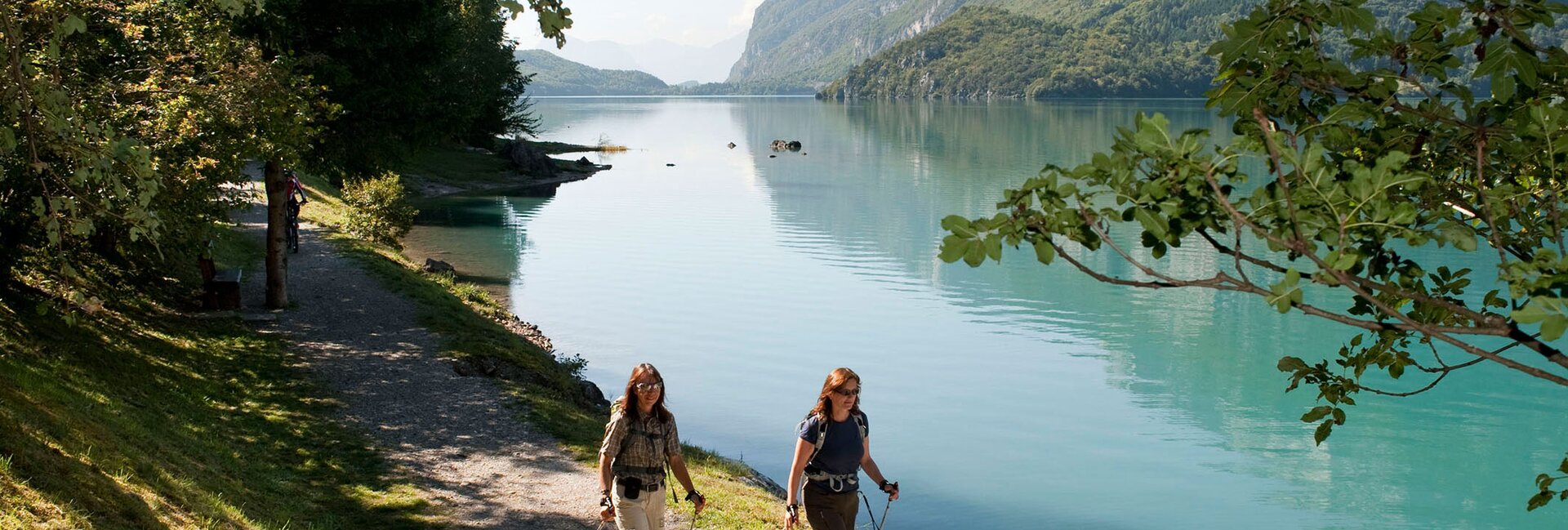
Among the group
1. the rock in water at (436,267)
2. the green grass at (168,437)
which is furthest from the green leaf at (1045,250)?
the rock in water at (436,267)

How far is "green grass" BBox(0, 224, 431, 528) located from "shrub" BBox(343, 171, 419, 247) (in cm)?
1524

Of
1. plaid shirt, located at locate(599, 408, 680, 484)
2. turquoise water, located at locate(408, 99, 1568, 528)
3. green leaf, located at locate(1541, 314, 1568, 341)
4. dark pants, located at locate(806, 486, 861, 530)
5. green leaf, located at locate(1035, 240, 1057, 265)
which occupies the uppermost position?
green leaf, located at locate(1035, 240, 1057, 265)

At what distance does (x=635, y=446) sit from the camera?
9312 millimetres

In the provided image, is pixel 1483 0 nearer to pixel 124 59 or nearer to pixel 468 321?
pixel 124 59

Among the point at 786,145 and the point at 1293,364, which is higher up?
the point at 1293,364

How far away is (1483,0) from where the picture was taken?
4793 mm

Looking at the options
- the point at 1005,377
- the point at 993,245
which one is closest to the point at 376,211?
the point at 1005,377

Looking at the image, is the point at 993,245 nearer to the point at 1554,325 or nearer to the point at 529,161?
the point at 1554,325

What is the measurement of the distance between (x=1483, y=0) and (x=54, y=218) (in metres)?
6.62

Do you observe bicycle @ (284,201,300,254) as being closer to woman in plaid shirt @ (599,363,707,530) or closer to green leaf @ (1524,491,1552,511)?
woman in plaid shirt @ (599,363,707,530)

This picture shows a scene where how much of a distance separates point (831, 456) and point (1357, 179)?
20.3ft

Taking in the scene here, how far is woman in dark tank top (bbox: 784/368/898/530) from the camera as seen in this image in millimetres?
9438

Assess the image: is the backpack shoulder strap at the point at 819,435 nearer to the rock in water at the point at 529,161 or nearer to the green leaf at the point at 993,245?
the green leaf at the point at 993,245

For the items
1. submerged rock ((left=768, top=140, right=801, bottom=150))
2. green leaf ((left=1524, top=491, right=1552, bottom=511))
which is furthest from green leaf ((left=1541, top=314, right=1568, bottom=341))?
submerged rock ((left=768, top=140, right=801, bottom=150))
